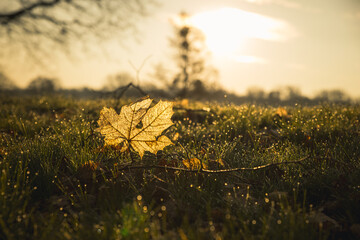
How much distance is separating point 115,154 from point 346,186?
1923 mm

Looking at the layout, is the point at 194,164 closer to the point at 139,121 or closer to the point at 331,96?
the point at 139,121

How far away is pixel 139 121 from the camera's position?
1761 millimetres

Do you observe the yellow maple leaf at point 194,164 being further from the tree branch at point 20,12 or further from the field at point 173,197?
the tree branch at point 20,12

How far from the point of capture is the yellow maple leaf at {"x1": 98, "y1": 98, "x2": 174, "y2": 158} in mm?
1718

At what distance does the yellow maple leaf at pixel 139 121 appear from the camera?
172cm

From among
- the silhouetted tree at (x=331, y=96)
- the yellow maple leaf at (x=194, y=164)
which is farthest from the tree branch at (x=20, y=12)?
the yellow maple leaf at (x=194, y=164)

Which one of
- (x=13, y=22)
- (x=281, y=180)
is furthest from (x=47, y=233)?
(x=13, y=22)

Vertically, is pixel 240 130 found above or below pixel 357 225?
above

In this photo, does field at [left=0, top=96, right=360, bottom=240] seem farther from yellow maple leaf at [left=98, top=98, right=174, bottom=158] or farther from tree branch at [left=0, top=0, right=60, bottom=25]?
tree branch at [left=0, top=0, right=60, bottom=25]

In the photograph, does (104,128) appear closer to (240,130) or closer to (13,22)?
(240,130)

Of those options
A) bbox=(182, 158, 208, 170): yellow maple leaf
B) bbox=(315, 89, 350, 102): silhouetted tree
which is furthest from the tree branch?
bbox=(182, 158, 208, 170): yellow maple leaf

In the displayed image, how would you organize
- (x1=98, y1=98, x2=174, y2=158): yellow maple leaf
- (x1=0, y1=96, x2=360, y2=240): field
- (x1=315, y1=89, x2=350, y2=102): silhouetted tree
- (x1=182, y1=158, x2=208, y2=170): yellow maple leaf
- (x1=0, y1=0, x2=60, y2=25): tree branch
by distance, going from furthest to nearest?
(x1=0, y1=0, x2=60, y2=25): tree branch < (x1=315, y1=89, x2=350, y2=102): silhouetted tree < (x1=182, y1=158, x2=208, y2=170): yellow maple leaf < (x1=98, y1=98, x2=174, y2=158): yellow maple leaf < (x1=0, y1=96, x2=360, y2=240): field

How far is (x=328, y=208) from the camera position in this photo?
162 cm

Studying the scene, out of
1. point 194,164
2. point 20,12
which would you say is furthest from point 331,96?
point 20,12
